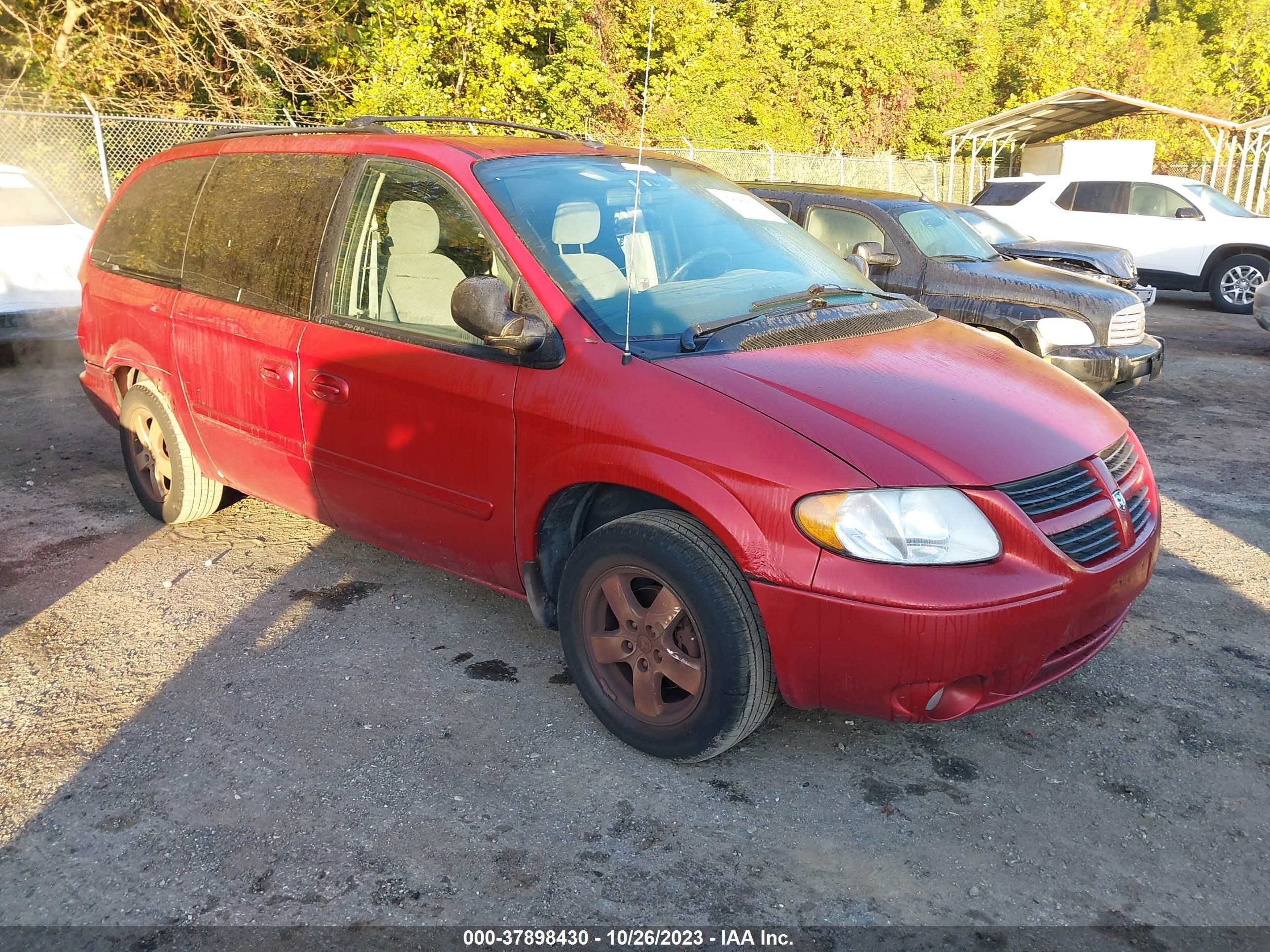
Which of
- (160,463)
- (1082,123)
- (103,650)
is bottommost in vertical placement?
(103,650)

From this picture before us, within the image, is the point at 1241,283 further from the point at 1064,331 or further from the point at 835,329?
the point at 835,329

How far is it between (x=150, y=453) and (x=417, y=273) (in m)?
2.21

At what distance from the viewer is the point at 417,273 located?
3.63m

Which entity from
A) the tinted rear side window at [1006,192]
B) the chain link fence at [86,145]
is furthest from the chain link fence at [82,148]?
the tinted rear side window at [1006,192]

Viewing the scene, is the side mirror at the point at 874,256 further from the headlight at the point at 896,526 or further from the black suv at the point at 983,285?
the headlight at the point at 896,526

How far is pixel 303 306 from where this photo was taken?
3.88 m

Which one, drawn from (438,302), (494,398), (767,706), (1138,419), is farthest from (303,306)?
(1138,419)

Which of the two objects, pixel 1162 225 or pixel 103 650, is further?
pixel 1162 225

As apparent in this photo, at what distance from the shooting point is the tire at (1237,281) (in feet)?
43.6

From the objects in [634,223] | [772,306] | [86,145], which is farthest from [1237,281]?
[86,145]

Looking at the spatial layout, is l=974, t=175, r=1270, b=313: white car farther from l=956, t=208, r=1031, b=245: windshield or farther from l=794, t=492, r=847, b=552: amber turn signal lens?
l=794, t=492, r=847, b=552: amber turn signal lens

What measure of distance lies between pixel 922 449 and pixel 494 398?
1332 millimetres

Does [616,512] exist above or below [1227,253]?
below

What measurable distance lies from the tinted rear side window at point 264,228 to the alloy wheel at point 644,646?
1.68 m
